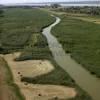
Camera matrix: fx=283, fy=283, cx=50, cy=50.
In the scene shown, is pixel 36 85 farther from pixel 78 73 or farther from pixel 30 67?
pixel 30 67

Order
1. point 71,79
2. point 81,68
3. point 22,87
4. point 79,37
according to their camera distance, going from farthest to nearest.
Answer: point 79,37 < point 81,68 < point 71,79 < point 22,87

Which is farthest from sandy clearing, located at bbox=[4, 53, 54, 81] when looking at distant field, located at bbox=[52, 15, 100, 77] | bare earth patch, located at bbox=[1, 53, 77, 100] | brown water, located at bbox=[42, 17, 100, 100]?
distant field, located at bbox=[52, 15, 100, 77]

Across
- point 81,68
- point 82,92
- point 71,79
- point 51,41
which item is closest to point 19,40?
point 51,41

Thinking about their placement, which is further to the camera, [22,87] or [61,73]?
[61,73]

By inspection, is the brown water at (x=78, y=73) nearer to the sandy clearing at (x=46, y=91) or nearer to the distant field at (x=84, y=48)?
the distant field at (x=84, y=48)

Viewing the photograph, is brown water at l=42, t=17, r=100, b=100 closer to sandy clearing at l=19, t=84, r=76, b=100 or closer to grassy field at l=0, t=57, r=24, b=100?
sandy clearing at l=19, t=84, r=76, b=100

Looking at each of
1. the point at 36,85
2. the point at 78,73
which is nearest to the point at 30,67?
the point at 78,73

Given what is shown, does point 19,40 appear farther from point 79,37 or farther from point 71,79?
point 71,79

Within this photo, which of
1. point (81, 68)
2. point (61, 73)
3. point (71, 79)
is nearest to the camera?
point (71, 79)
